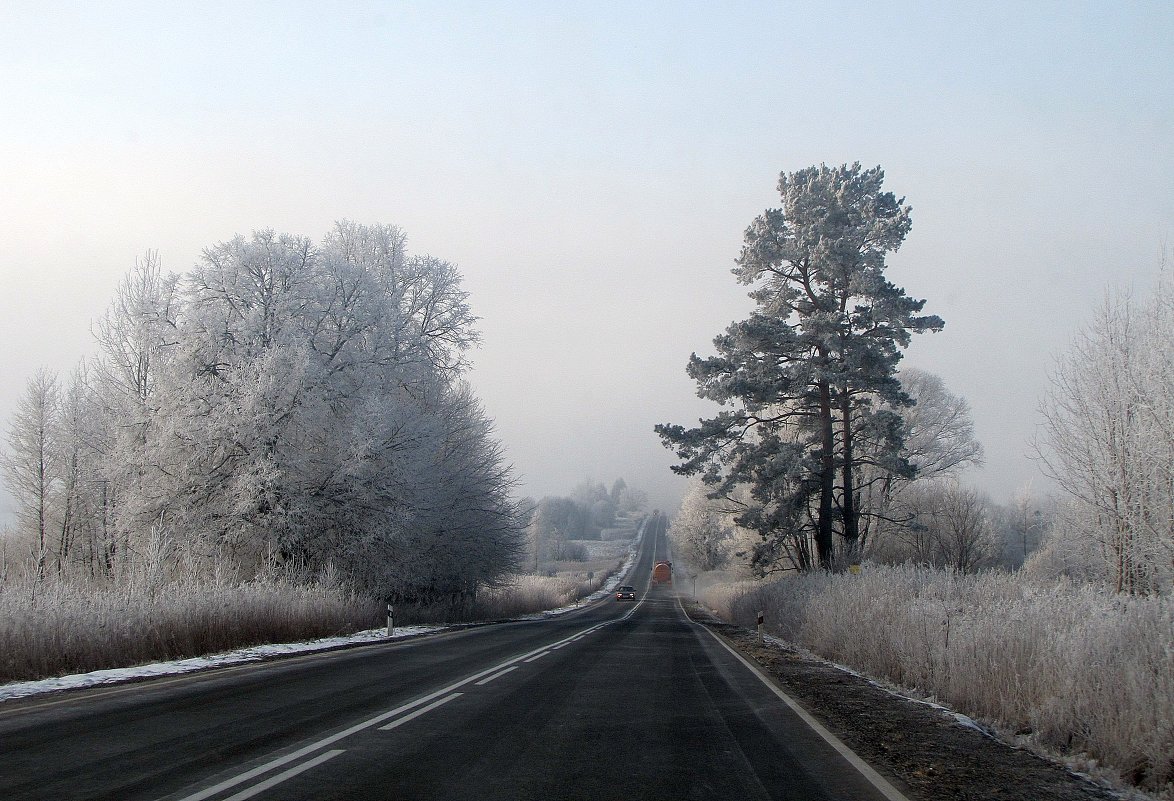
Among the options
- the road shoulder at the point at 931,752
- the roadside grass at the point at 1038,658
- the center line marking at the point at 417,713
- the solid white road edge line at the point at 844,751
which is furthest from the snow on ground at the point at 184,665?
the roadside grass at the point at 1038,658

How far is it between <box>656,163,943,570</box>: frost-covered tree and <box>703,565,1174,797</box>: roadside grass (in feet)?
38.3

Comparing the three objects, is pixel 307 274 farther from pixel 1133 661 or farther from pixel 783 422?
pixel 1133 661

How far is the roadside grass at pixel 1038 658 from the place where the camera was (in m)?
7.15

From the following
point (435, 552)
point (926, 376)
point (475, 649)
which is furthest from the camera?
point (926, 376)

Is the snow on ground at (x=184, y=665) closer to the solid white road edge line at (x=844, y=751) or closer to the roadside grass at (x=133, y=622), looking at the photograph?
the roadside grass at (x=133, y=622)

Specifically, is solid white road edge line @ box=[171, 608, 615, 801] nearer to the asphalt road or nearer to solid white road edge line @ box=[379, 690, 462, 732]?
the asphalt road

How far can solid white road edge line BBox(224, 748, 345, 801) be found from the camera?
550 centimetres

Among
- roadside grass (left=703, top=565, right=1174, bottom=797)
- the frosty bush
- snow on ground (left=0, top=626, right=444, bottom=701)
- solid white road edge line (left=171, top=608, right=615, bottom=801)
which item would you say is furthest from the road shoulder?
the frosty bush

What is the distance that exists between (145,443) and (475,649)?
17.0m

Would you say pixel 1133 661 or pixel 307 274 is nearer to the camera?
pixel 1133 661

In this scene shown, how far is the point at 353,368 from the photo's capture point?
30.1 m

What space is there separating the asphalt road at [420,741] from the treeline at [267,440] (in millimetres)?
14799

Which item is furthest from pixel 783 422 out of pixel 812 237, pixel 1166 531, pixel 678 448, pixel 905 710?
pixel 905 710

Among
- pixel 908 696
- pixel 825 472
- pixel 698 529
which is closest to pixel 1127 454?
pixel 908 696
